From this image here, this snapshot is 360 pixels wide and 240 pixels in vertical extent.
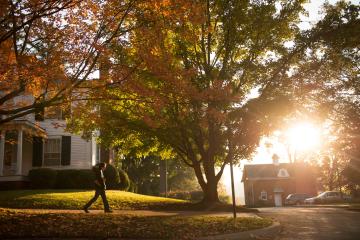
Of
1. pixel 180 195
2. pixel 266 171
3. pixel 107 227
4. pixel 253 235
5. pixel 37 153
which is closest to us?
pixel 107 227

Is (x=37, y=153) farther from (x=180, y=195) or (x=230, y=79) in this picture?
(x=180, y=195)

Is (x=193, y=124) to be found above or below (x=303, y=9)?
below

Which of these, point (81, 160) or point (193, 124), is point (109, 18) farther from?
point (81, 160)

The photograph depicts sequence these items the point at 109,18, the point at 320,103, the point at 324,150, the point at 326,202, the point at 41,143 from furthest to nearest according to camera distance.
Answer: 1. the point at 326,202
2. the point at 324,150
3. the point at 41,143
4. the point at 320,103
5. the point at 109,18

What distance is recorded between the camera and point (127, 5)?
11.2 meters

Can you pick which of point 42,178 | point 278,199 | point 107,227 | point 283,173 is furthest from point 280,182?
point 107,227

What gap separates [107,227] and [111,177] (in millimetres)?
18593

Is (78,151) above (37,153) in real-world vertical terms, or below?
above

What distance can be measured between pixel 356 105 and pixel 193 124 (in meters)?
12.5

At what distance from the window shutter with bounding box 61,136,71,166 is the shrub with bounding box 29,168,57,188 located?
1.91 m

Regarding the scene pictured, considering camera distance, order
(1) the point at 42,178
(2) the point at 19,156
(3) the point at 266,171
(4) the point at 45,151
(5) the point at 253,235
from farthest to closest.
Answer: (3) the point at 266,171 < (4) the point at 45,151 < (2) the point at 19,156 < (1) the point at 42,178 < (5) the point at 253,235

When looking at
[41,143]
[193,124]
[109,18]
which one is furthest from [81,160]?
[109,18]

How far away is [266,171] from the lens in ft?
204

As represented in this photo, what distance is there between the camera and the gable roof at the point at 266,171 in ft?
200
